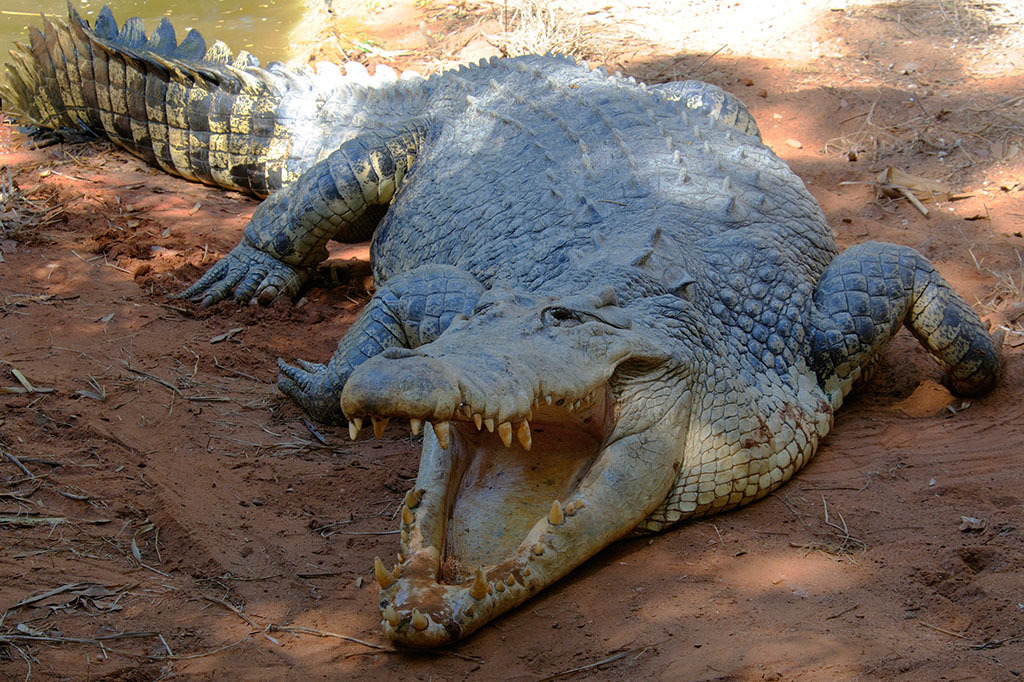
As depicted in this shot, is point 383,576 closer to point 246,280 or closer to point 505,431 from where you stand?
point 505,431

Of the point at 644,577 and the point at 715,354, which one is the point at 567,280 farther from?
the point at 644,577

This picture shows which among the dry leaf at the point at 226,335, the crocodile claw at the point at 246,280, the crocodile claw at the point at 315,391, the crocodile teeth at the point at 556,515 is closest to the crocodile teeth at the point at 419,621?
the crocodile teeth at the point at 556,515

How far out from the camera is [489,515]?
2.77 m

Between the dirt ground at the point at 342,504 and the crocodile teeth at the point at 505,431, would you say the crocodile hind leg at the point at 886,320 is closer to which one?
the dirt ground at the point at 342,504

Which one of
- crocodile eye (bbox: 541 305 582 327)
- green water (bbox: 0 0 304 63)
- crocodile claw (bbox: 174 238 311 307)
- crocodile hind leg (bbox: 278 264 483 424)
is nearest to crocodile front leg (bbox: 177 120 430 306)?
crocodile claw (bbox: 174 238 311 307)

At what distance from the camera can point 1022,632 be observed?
89.0 inches

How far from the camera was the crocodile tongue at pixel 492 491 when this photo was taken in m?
2.22

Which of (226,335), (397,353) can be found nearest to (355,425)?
(397,353)

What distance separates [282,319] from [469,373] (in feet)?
9.84

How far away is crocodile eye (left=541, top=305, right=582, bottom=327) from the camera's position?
273 centimetres

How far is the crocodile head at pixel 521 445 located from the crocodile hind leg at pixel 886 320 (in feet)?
3.02

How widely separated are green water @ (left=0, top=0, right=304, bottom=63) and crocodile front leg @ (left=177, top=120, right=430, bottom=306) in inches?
174

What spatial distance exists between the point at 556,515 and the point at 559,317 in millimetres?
586

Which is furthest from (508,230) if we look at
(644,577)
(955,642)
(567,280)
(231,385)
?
(955,642)
